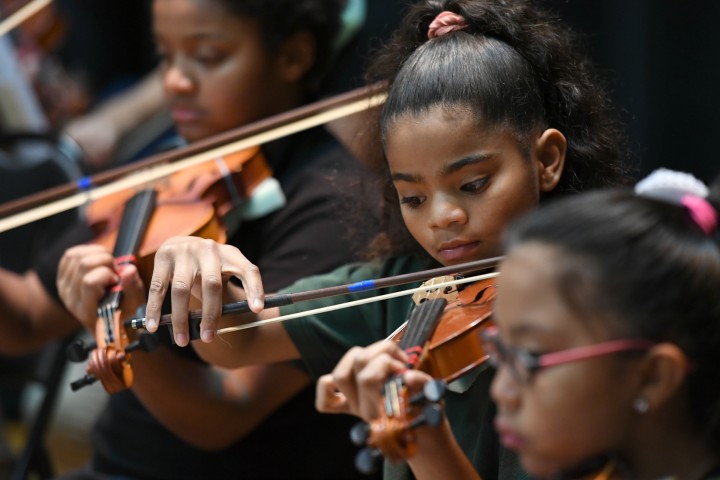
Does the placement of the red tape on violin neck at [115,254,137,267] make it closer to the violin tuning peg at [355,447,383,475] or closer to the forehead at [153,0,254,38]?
the forehead at [153,0,254,38]

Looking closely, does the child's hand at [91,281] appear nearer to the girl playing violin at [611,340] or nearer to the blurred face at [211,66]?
the blurred face at [211,66]

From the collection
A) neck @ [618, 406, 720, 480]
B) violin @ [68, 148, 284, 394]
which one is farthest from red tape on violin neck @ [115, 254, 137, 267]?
neck @ [618, 406, 720, 480]

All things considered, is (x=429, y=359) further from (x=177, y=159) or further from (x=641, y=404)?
(x=177, y=159)

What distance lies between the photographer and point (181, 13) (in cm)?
144

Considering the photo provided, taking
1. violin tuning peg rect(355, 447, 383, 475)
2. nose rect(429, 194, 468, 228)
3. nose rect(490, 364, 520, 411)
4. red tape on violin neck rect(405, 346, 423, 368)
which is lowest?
red tape on violin neck rect(405, 346, 423, 368)

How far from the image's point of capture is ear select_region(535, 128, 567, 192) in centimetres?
103

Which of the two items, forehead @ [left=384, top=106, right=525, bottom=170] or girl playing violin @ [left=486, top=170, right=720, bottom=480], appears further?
forehead @ [left=384, top=106, right=525, bottom=170]

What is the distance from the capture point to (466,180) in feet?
3.27

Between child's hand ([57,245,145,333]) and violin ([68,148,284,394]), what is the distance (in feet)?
0.04

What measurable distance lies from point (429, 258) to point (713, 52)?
0.97 meters

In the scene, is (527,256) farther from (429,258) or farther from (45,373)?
(45,373)

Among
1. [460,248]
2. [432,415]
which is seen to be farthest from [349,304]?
[432,415]

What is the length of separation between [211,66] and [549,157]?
1.92ft

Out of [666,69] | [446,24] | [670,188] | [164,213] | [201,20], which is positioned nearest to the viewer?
[670,188]
